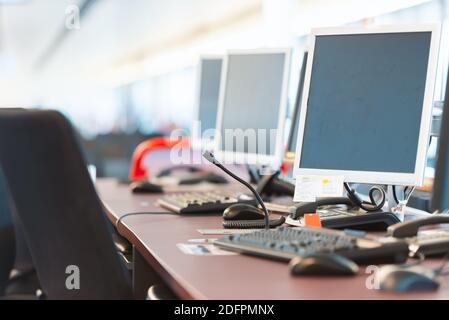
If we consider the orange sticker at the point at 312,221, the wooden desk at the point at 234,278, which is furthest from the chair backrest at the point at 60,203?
the orange sticker at the point at 312,221

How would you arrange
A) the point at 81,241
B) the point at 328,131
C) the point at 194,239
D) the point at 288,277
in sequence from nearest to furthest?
the point at 288,277 → the point at 81,241 → the point at 194,239 → the point at 328,131

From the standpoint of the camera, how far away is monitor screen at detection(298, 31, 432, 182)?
1763 millimetres

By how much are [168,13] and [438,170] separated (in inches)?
358

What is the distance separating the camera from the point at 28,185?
57.9 inches

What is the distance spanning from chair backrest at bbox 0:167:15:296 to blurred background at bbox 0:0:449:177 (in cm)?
38

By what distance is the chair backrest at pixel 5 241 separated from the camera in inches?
95.8

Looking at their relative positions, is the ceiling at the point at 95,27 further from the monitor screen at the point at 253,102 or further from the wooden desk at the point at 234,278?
the wooden desk at the point at 234,278

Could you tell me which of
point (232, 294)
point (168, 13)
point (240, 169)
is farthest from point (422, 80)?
point (168, 13)

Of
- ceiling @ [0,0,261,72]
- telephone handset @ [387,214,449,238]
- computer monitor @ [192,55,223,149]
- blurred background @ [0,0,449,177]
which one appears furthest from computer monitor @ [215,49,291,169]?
ceiling @ [0,0,261,72]

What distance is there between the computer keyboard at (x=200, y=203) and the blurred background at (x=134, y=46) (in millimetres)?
555

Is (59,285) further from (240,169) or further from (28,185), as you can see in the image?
(240,169)

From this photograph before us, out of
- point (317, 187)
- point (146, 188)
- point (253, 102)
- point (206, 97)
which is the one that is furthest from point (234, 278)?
point (206, 97)

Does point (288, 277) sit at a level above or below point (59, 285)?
above
